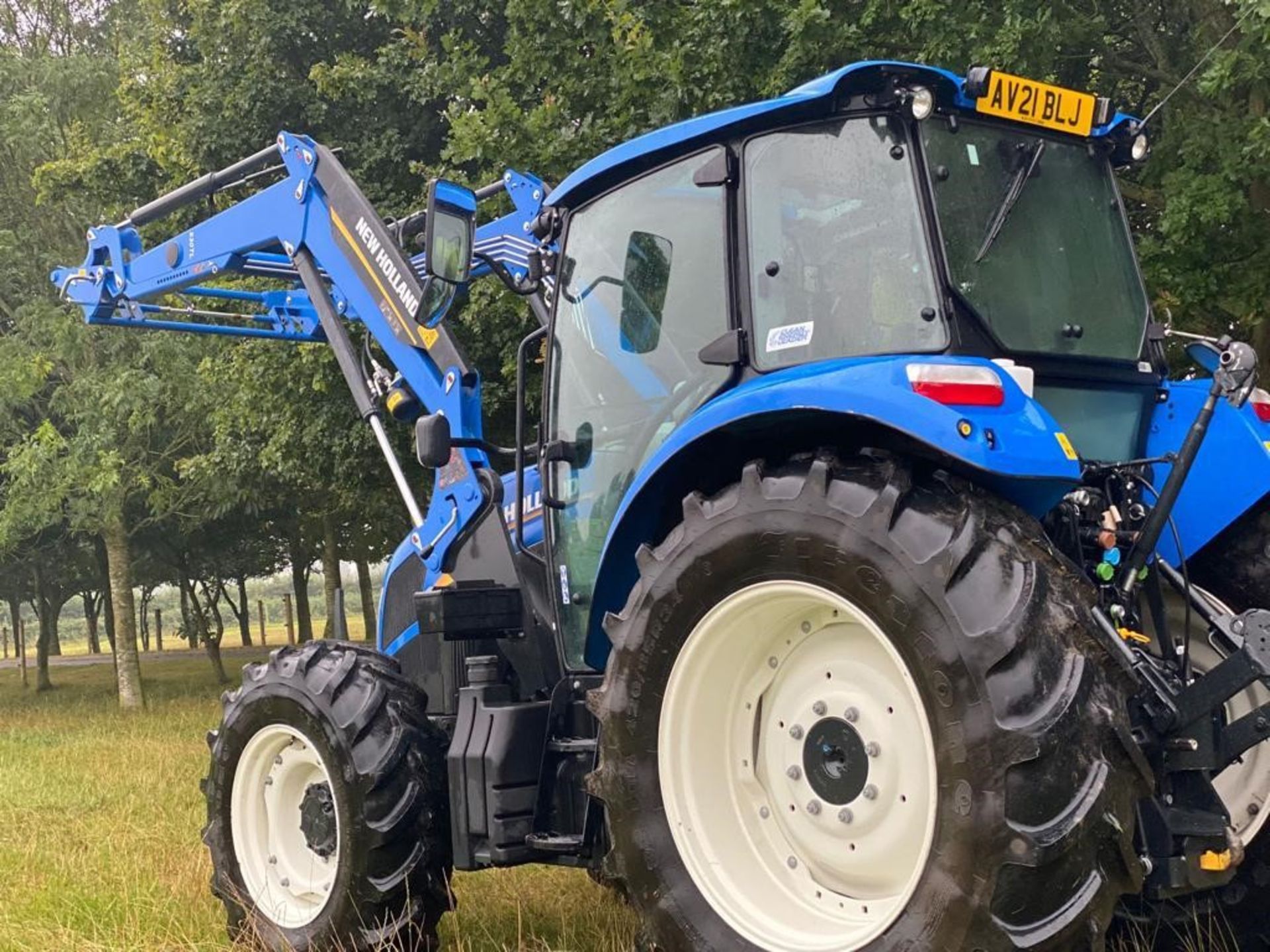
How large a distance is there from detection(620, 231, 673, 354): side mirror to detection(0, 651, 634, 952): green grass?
191cm

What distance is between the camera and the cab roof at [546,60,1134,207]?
3188 mm

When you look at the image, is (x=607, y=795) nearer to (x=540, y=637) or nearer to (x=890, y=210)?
(x=540, y=637)

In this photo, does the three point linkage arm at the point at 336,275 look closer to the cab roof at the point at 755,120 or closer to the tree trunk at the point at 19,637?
the cab roof at the point at 755,120

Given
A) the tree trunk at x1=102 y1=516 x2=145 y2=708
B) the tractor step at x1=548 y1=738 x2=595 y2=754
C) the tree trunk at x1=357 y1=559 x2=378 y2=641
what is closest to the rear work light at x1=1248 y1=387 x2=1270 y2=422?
the tractor step at x1=548 y1=738 x2=595 y2=754

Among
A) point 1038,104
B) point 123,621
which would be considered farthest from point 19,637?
point 1038,104

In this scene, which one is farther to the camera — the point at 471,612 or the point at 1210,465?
the point at 471,612

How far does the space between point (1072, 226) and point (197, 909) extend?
4.20m

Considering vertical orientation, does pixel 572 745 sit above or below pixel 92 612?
above

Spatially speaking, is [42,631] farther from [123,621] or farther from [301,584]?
[123,621]

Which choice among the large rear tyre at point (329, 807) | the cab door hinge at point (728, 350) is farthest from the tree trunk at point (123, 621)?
the cab door hinge at point (728, 350)

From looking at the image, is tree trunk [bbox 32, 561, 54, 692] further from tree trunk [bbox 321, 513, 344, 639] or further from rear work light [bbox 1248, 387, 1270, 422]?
rear work light [bbox 1248, 387, 1270, 422]

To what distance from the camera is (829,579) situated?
2750mm

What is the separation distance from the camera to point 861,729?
2857mm

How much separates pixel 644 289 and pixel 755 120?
0.68 m
